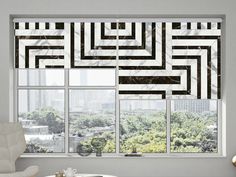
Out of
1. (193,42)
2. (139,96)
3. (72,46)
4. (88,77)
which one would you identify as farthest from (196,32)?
(72,46)

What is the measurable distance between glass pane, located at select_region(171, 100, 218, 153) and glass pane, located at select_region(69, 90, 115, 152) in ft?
2.88

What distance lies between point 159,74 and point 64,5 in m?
1.61

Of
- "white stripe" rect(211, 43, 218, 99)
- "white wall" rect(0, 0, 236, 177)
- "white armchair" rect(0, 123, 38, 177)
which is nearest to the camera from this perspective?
"white armchair" rect(0, 123, 38, 177)

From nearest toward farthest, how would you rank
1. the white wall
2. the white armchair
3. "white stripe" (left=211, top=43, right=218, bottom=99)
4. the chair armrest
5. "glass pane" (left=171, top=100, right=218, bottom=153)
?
the chair armrest → the white armchair → the white wall → "white stripe" (left=211, top=43, right=218, bottom=99) → "glass pane" (left=171, top=100, right=218, bottom=153)

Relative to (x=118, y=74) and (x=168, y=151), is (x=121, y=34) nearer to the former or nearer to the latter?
(x=118, y=74)

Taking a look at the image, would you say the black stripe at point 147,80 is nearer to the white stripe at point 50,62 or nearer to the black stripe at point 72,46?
the black stripe at point 72,46

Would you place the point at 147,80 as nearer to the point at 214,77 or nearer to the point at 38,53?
the point at 214,77

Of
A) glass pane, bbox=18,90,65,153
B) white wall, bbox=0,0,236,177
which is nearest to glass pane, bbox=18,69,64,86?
glass pane, bbox=18,90,65,153

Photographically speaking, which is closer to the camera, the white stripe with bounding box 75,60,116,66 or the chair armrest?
the chair armrest

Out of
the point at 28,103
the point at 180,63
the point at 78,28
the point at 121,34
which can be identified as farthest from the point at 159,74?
the point at 28,103

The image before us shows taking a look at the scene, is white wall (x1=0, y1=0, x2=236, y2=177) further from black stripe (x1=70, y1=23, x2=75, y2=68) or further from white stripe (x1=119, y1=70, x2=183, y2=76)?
white stripe (x1=119, y1=70, x2=183, y2=76)

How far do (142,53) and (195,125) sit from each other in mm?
1262

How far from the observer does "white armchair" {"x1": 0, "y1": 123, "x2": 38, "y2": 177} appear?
6.36m

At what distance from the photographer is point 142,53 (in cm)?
696
